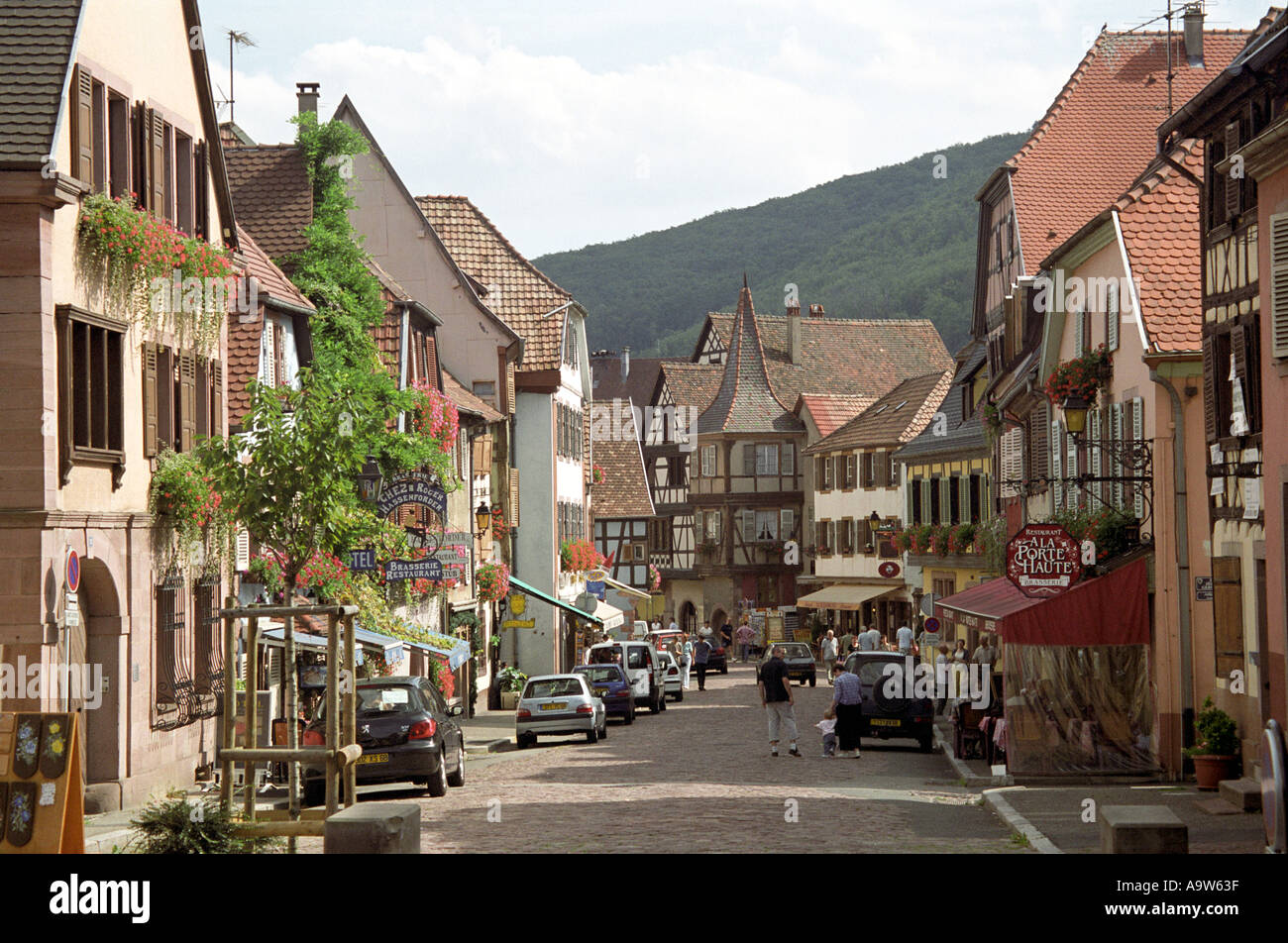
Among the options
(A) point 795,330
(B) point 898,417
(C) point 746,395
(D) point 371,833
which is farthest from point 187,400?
(A) point 795,330

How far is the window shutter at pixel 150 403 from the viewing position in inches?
859

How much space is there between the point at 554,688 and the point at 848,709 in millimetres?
6629

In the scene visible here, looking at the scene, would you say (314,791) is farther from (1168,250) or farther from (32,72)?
(1168,250)

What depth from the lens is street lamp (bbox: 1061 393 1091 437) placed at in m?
24.1

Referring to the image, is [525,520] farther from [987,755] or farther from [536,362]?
[987,755]

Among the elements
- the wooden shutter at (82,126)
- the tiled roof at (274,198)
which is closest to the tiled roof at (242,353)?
the tiled roof at (274,198)

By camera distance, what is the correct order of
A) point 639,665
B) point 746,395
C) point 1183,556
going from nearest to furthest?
1. point 1183,556
2. point 639,665
3. point 746,395

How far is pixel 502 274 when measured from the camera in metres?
50.7

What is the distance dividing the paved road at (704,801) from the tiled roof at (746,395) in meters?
48.2

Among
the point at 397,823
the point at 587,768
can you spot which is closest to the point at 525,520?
the point at 587,768

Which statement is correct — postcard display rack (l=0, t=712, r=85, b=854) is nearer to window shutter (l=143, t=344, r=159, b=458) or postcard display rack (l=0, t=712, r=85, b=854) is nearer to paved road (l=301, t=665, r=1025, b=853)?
paved road (l=301, t=665, r=1025, b=853)

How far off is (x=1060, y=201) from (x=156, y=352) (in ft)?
72.8

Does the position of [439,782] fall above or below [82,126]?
below

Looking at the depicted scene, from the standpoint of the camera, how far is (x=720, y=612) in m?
83.3
